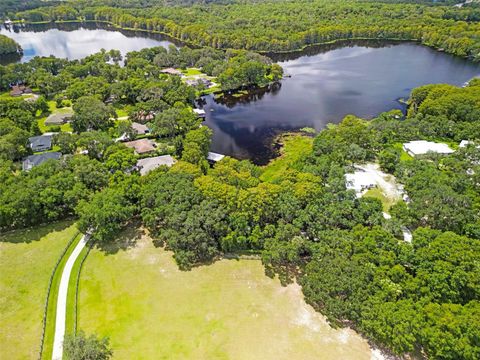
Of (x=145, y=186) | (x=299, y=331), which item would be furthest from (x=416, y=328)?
(x=145, y=186)

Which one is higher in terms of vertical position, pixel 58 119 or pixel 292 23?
pixel 292 23

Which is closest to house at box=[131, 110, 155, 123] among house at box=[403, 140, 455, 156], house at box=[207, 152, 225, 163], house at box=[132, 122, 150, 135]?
house at box=[132, 122, 150, 135]

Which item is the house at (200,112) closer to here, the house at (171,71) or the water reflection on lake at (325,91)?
the water reflection on lake at (325,91)

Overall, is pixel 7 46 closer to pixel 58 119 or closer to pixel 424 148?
pixel 58 119

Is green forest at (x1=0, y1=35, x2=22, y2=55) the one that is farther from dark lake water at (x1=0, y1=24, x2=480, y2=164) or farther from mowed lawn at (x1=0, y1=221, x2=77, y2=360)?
mowed lawn at (x1=0, y1=221, x2=77, y2=360)

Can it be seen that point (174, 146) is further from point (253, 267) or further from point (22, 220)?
point (253, 267)

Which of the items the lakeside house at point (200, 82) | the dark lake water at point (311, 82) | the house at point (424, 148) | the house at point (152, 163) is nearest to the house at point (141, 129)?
the house at point (152, 163)

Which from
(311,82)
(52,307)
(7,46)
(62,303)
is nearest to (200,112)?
(311,82)
